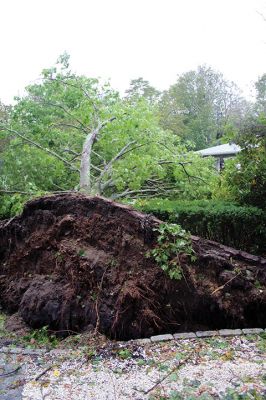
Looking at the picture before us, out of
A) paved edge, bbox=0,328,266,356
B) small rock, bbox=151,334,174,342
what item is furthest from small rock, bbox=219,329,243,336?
small rock, bbox=151,334,174,342

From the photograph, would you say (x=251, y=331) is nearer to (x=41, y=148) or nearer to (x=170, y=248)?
(x=170, y=248)

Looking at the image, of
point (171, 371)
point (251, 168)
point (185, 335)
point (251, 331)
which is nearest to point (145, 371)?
point (171, 371)

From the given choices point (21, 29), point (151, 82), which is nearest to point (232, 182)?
point (21, 29)

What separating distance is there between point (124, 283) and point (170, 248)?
2.14ft

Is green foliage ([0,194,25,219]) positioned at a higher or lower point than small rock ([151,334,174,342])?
higher

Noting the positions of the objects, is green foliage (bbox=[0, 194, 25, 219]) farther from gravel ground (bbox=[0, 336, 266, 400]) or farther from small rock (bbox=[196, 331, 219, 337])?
small rock (bbox=[196, 331, 219, 337])

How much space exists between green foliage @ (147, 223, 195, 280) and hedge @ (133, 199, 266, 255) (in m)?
0.99

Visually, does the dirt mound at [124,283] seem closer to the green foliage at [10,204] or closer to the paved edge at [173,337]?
the paved edge at [173,337]

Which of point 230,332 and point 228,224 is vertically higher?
point 228,224

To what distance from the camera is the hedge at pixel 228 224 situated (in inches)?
202

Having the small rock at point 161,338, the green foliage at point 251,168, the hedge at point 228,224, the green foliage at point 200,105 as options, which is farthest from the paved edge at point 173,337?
the green foliage at point 200,105

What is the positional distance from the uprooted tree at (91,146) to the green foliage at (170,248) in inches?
134

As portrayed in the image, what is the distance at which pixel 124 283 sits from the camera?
428 cm

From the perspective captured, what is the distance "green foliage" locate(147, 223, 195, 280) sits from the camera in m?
4.20
